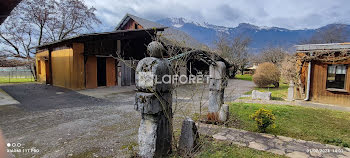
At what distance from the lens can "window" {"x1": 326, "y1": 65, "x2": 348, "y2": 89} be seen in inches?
306

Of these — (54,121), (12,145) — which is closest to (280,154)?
(12,145)

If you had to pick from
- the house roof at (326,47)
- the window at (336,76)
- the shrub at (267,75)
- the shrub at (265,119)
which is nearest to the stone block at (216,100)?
the shrub at (265,119)

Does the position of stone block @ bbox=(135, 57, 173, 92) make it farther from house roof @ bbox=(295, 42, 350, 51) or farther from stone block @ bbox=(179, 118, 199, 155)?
house roof @ bbox=(295, 42, 350, 51)

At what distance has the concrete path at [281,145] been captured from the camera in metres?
3.03

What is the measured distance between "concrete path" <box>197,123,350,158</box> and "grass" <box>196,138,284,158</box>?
0.61 ft

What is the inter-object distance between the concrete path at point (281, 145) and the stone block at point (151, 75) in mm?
1084

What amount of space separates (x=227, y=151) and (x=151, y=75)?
2.05 m

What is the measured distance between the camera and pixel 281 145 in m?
3.35

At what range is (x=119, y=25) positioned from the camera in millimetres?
18234

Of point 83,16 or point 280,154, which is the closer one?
point 280,154

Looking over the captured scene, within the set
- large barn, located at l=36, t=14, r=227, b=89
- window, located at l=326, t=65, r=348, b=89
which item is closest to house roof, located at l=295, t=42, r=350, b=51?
window, located at l=326, t=65, r=348, b=89

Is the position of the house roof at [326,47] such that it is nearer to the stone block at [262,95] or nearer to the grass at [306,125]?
the stone block at [262,95]

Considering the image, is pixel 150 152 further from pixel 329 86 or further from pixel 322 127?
pixel 329 86

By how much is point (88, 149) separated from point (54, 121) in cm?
257
